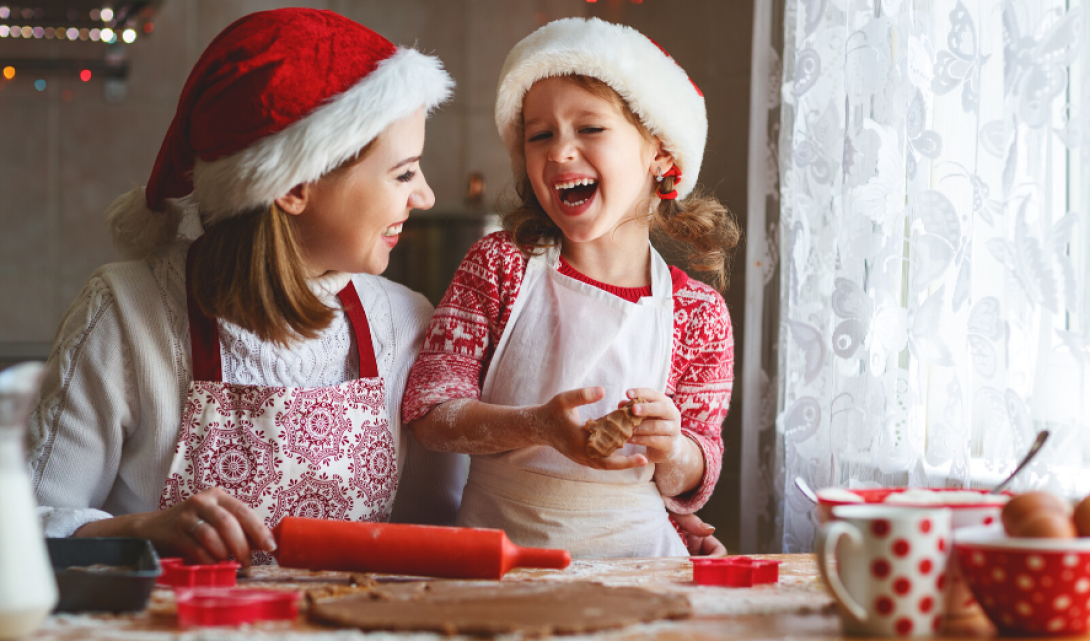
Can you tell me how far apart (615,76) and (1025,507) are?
811 mm

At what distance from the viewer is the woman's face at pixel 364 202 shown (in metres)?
1.19

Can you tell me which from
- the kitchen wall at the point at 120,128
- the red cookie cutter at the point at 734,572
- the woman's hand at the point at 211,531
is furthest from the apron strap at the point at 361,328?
the kitchen wall at the point at 120,128

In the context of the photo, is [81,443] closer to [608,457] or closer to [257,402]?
[257,402]

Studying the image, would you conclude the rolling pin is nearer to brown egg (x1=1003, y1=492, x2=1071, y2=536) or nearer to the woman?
the woman

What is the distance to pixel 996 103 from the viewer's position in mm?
1341

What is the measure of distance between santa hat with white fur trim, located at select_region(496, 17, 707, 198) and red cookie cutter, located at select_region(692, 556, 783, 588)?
2.27 feet

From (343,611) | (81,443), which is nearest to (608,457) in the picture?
(343,611)

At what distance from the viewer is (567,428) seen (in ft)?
3.39

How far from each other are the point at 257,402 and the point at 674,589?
0.59 meters

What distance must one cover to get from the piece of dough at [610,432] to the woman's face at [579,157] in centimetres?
36

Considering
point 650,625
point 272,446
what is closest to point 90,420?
point 272,446

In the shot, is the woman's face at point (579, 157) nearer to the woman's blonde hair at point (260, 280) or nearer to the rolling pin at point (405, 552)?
the woman's blonde hair at point (260, 280)

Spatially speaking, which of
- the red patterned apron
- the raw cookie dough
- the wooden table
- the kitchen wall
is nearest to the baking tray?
the wooden table

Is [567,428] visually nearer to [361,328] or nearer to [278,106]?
[361,328]
